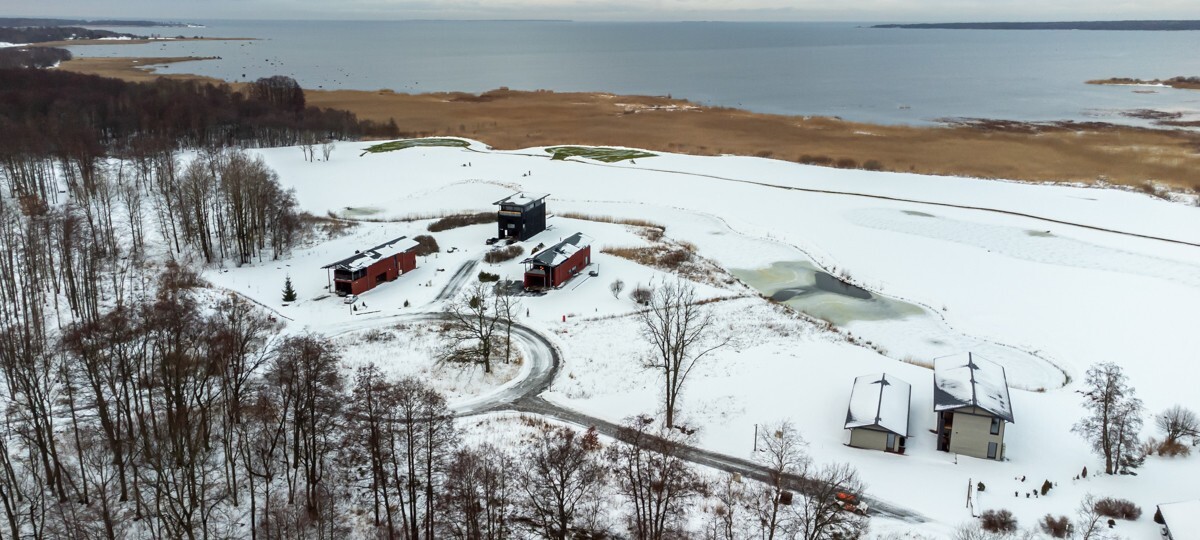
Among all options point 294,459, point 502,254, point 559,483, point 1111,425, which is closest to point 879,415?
point 1111,425

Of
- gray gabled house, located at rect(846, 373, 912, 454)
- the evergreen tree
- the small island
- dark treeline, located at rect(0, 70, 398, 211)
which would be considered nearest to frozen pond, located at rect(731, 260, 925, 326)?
gray gabled house, located at rect(846, 373, 912, 454)

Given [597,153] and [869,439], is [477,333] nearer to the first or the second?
[869,439]

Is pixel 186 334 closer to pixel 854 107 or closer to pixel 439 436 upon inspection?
pixel 439 436

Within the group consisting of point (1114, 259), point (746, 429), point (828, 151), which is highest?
point (828, 151)

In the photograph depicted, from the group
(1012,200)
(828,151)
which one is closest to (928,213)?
(1012,200)

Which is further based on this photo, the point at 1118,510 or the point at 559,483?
the point at 559,483

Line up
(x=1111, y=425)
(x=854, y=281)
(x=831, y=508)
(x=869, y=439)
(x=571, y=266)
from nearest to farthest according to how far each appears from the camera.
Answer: (x=831, y=508)
(x=1111, y=425)
(x=869, y=439)
(x=571, y=266)
(x=854, y=281)
